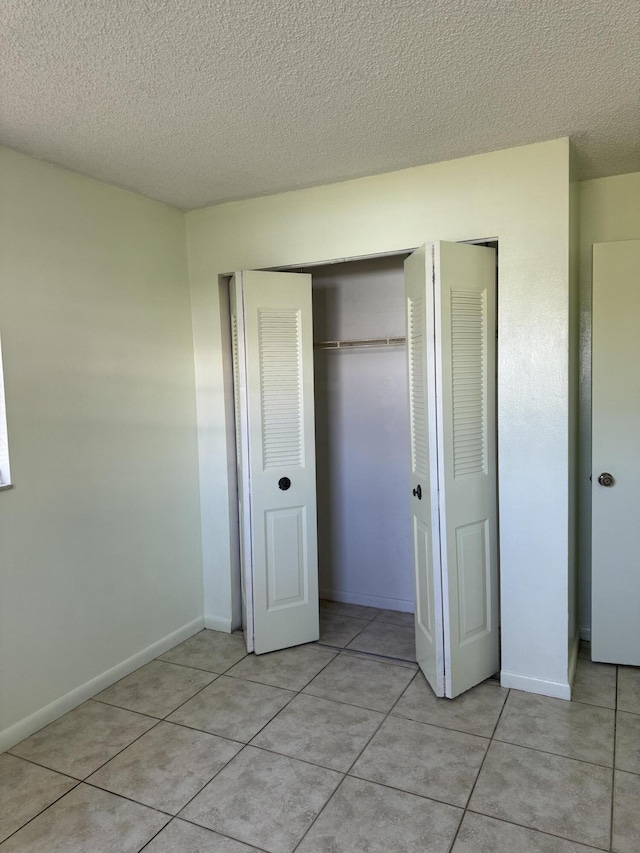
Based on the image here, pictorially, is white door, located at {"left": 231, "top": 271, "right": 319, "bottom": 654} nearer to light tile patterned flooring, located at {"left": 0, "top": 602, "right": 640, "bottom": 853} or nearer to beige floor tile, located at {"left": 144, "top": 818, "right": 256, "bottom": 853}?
light tile patterned flooring, located at {"left": 0, "top": 602, "right": 640, "bottom": 853}

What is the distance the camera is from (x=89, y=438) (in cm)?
281

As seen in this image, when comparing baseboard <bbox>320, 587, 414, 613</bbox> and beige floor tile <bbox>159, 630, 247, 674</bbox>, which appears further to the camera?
baseboard <bbox>320, 587, 414, 613</bbox>

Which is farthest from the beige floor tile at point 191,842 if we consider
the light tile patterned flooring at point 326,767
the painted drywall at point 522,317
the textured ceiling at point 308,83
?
the textured ceiling at point 308,83

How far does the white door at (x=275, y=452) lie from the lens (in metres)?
3.09

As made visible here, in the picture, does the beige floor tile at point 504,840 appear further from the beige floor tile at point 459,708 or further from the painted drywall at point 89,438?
the painted drywall at point 89,438

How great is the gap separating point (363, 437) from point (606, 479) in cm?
149

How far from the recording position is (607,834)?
6.18 ft

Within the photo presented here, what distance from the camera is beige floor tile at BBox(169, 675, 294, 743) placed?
254 cm

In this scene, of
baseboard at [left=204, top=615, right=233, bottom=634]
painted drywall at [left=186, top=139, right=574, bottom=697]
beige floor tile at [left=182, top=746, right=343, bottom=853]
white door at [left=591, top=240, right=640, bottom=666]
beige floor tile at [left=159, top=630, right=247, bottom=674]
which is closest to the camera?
beige floor tile at [left=182, top=746, right=343, bottom=853]

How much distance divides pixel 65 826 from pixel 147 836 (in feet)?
1.01

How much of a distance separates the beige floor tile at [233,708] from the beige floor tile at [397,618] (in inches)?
40.2

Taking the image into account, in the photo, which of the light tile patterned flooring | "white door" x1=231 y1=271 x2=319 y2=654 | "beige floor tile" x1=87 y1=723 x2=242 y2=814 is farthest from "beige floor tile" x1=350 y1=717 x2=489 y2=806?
"white door" x1=231 y1=271 x2=319 y2=654

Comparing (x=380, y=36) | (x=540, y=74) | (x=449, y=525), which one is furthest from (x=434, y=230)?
(x=449, y=525)

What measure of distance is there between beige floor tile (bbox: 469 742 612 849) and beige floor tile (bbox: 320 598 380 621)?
148 centimetres
